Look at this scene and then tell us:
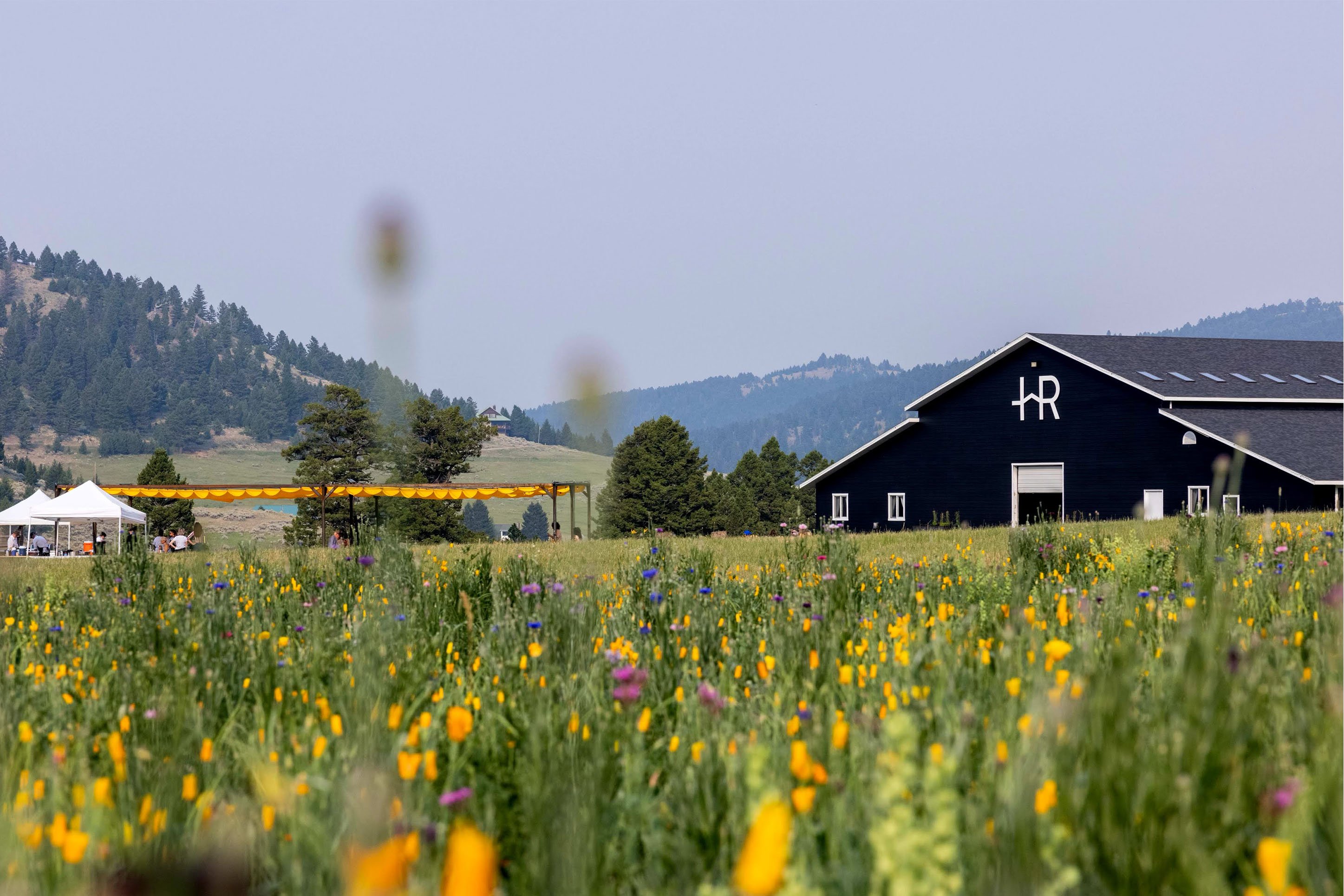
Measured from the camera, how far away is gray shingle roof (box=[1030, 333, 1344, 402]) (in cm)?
3962

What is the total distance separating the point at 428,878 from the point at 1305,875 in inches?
68.7

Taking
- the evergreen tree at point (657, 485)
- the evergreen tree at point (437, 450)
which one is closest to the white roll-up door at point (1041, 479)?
the evergreen tree at point (657, 485)

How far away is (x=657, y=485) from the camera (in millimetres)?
85688

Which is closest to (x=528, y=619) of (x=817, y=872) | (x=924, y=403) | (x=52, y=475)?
(x=817, y=872)

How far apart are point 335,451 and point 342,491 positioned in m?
35.4

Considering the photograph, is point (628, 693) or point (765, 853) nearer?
point (765, 853)

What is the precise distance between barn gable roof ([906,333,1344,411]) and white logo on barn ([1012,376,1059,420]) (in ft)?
4.15

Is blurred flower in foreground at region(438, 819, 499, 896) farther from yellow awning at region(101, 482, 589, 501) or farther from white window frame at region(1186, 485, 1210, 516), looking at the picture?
yellow awning at region(101, 482, 589, 501)

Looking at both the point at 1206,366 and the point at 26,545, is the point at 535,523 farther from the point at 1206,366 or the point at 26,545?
the point at 1206,366

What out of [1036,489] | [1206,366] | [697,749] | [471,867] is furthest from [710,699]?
[1206,366]

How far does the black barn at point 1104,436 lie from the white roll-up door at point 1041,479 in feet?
0.18

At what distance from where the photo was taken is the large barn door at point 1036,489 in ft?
133

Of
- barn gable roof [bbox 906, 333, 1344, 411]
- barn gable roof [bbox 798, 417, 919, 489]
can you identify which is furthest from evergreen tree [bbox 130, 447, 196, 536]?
barn gable roof [bbox 906, 333, 1344, 411]

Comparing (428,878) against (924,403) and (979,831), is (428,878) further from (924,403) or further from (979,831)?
(924,403)
